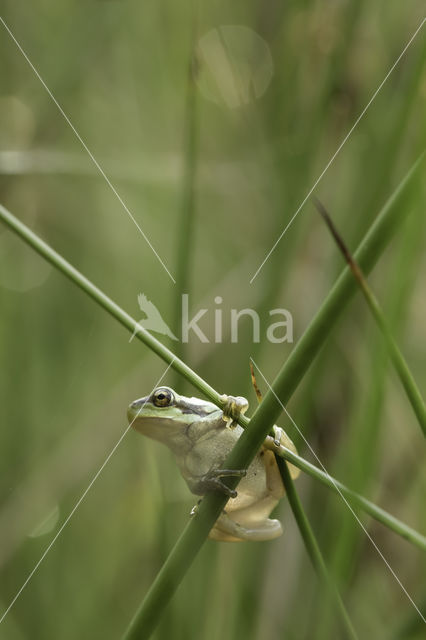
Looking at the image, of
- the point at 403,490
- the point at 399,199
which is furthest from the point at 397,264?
the point at 403,490

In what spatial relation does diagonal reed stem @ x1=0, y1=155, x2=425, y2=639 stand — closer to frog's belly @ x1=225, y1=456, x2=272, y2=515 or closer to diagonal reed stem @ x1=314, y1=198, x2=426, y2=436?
diagonal reed stem @ x1=314, y1=198, x2=426, y2=436

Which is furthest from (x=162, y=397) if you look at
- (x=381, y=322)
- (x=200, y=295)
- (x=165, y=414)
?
(x=200, y=295)

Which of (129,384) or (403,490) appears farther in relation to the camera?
(129,384)

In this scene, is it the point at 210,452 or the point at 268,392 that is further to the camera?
the point at 210,452

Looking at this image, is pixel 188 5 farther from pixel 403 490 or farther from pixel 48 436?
pixel 403 490

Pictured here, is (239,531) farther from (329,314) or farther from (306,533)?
(329,314)
